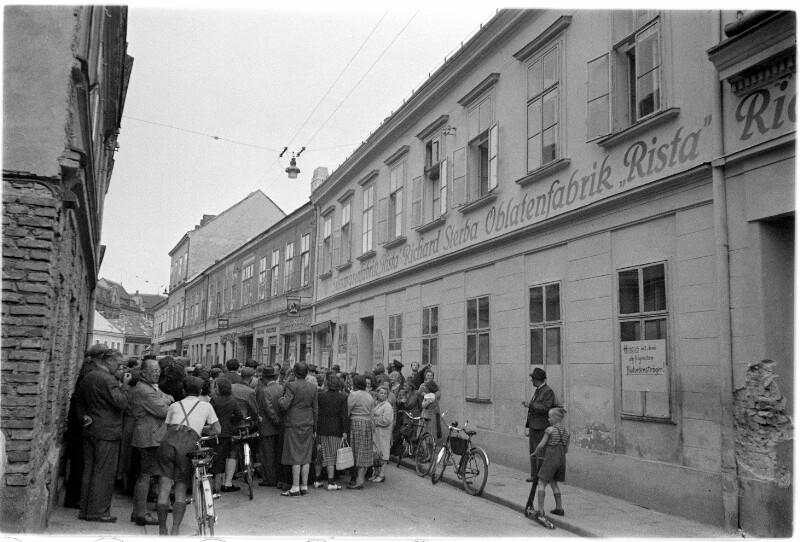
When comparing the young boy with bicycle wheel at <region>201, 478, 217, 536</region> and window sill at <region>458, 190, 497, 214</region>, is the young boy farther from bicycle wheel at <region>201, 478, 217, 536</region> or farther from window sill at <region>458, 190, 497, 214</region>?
window sill at <region>458, 190, 497, 214</region>

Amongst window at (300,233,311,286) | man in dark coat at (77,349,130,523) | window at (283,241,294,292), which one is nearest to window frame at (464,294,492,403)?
man in dark coat at (77,349,130,523)

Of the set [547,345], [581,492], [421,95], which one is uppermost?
[421,95]

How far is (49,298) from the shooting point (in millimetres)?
5746

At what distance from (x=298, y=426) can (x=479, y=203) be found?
580 centimetres

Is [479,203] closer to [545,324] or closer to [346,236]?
[545,324]

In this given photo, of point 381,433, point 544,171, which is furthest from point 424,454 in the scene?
point 544,171

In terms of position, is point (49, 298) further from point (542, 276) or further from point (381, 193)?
point (381, 193)

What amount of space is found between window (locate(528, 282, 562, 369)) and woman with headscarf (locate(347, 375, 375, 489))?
2.81 metres

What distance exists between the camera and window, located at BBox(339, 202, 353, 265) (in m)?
21.7

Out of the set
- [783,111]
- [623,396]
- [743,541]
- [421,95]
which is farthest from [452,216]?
[743,541]

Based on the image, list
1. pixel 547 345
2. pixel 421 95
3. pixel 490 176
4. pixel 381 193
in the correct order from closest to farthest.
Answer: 1. pixel 547 345
2. pixel 490 176
3. pixel 421 95
4. pixel 381 193

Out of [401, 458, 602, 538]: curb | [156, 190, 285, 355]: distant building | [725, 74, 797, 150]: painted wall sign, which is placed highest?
[156, 190, 285, 355]: distant building

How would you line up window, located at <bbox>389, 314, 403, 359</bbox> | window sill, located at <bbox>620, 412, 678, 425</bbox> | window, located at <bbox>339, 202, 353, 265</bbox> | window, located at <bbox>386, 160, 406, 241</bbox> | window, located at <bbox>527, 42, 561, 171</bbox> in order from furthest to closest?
window, located at <bbox>339, 202, 353, 265</bbox>, window, located at <bbox>386, 160, 406, 241</bbox>, window, located at <bbox>389, 314, 403, 359</bbox>, window, located at <bbox>527, 42, 561, 171</bbox>, window sill, located at <bbox>620, 412, 678, 425</bbox>

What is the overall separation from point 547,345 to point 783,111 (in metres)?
5.11
